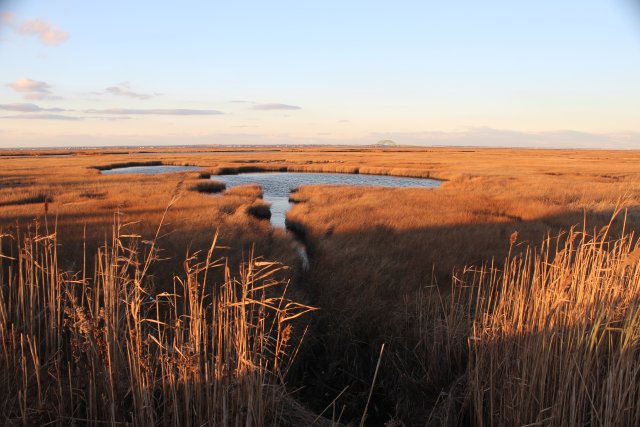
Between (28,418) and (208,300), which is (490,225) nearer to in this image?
(208,300)

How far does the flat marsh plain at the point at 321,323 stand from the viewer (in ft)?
11.5

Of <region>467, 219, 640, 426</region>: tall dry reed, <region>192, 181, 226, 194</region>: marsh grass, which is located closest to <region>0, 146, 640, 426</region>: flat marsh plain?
<region>467, 219, 640, 426</region>: tall dry reed

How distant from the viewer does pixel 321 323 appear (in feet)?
22.7

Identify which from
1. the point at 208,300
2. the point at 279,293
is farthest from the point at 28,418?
the point at 279,293

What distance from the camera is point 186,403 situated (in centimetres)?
330

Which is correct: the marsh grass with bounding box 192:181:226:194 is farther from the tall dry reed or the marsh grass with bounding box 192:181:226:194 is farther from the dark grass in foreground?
the tall dry reed

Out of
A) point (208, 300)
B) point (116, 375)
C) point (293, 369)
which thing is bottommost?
point (293, 369)

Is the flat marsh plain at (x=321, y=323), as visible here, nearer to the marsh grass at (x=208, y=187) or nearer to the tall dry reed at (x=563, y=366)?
the tall dry reed at (x=563, y=366)

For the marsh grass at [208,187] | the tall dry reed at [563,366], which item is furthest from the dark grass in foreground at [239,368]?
the marsh grass at [208,187]

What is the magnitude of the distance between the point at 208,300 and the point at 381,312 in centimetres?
296

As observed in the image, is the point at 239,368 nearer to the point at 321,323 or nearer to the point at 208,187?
the point at 321,323

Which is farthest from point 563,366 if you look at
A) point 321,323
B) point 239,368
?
point 321,323

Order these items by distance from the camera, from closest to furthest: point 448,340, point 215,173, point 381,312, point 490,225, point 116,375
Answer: point 116,375 < point 448,340 < point 381,312 < point 490,225 < point 215,173

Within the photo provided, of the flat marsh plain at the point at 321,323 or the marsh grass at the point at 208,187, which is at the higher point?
the marsh grass at the point at 208,187
